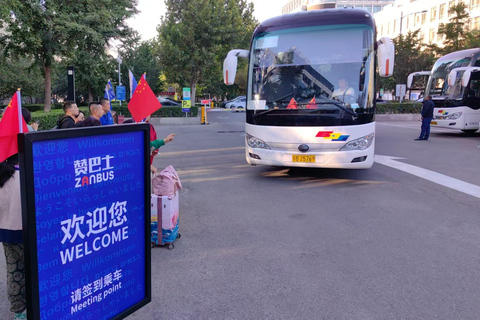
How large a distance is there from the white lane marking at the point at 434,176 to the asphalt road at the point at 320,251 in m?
0.18

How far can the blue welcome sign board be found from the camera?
2.00 metres

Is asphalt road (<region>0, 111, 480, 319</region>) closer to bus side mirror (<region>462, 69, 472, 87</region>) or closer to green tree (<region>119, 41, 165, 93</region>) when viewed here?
bus side mirror (<region>462, 69, 472, 87</region>)

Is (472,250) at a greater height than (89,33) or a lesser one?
lesser

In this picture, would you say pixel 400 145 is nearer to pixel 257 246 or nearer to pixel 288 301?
pixel 257 246

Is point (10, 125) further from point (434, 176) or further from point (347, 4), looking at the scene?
point (347, 4)

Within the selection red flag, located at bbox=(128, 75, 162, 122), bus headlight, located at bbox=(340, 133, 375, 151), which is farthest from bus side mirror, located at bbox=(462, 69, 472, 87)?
red flag, located at bbox=(128, 75, 162, 122)

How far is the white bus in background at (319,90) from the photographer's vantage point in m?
7.56

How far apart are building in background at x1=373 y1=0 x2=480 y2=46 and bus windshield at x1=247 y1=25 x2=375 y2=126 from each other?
50.6m

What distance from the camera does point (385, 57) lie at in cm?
764

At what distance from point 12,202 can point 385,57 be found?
22.9 ft

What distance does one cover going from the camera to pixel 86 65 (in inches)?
1043

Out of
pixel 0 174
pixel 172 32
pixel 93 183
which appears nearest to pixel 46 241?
pixel 93 183

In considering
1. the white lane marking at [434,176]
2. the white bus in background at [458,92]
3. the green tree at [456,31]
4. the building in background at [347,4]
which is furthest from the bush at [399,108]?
the white lane marking at [434,176]

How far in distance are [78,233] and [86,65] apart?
2687 centimetres
